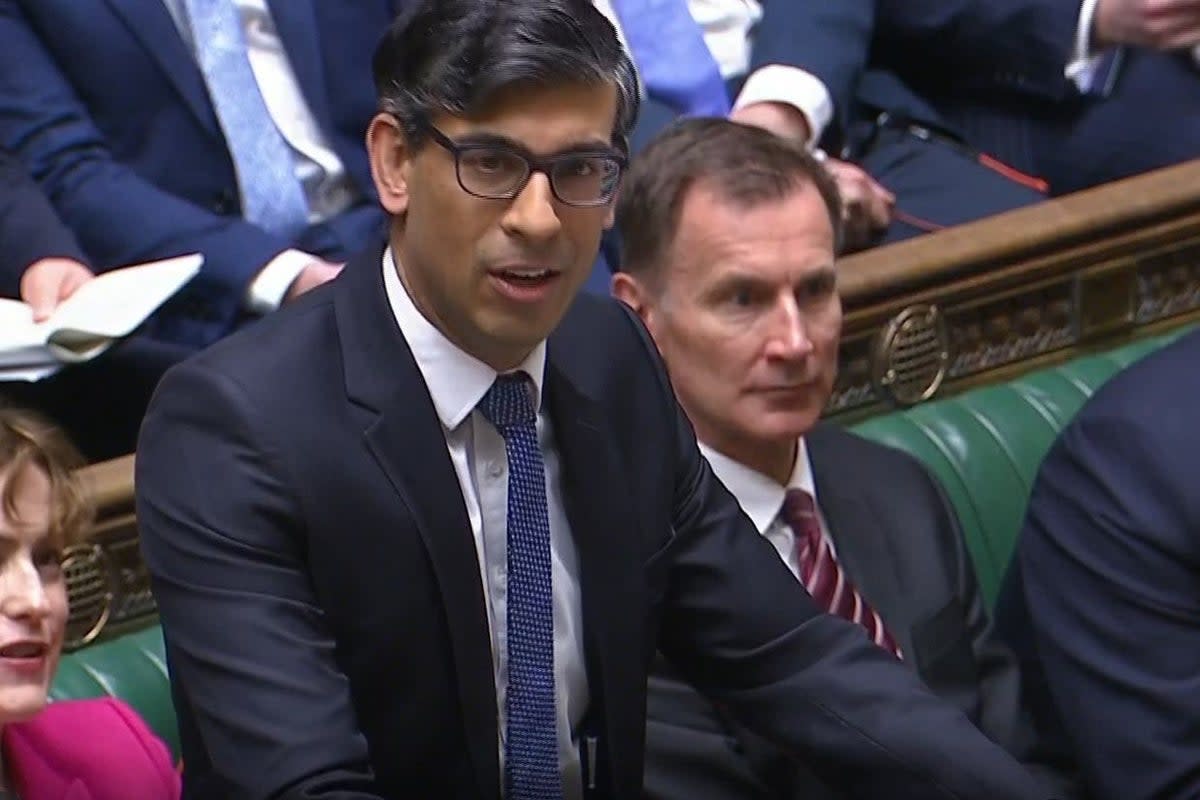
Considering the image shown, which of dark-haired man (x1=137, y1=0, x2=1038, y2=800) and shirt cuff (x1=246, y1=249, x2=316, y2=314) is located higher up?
dark-haired man (x1=137, y1=0, x2=1038, y2=800)

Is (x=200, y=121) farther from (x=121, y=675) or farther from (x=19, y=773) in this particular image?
(x=19, y=773)

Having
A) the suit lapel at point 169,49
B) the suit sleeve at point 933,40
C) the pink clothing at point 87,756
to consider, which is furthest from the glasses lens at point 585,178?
the suit sleeve at point 933,40

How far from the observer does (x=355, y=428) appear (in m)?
1.50

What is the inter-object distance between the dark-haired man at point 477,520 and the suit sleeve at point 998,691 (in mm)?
515

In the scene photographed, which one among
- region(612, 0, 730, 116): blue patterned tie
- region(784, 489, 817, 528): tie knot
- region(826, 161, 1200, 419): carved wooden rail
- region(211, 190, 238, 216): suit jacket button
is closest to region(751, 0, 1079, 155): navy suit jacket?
region(612, 0, 730, 116): blue patterned tie

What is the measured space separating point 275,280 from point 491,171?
2.97 ft

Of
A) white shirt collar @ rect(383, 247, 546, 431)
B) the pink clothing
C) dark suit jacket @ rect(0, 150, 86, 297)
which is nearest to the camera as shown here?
white shirt collar @ rect(383, 247, 546, 431)

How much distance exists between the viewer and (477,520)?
5.13ft

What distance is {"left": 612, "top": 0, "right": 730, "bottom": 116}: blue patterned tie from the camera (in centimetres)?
272

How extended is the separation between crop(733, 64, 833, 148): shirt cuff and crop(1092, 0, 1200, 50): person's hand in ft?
1.37

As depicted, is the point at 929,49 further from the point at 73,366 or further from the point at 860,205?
the point at 73,366

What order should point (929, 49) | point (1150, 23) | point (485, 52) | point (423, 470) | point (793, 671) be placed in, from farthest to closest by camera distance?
point (929, 49) < point (1150, 23) < point (793, 671) < point (423, 470) < point (485, 52)

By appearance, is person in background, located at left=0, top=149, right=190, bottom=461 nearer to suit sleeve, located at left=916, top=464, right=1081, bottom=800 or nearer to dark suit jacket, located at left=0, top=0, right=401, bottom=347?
dark suit jacket, located at left=0, top=0, right=401, bottom=347

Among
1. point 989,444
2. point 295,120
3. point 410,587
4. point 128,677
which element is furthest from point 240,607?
point 989,444
